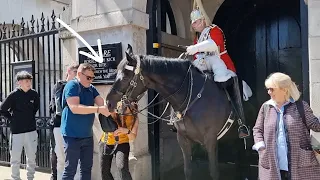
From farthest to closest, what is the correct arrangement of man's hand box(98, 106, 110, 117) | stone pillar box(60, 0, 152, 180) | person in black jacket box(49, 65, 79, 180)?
stone pillar box(60, 0, 152, 180) → person in black jacket box(49, 65, 79, 180) → man's hand box(98, 106, 110, 117)

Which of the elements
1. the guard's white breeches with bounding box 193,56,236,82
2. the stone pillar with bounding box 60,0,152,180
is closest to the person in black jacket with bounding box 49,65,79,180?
the stone pillar with bounding box 60,0,152,180

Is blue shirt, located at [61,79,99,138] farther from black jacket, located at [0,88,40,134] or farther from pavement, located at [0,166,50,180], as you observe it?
pavement, located at [0,166,50,180]

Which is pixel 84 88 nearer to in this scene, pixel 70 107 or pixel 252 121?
pixel 70 107

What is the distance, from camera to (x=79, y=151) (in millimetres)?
4148

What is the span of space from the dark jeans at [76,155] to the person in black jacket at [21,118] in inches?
73.1

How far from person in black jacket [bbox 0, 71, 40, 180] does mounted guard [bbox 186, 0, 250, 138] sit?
2.91m

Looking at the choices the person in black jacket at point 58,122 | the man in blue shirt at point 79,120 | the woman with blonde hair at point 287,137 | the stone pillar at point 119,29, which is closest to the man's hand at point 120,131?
the man in blue shirt at point 79,120

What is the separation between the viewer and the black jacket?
221 inches

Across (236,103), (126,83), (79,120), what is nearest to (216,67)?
(236,103)

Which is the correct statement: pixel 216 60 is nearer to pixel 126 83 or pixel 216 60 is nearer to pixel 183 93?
pixel 183 93

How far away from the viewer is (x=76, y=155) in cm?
409

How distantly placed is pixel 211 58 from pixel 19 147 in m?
3.49

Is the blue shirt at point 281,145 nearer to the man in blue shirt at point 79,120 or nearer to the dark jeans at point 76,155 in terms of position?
the man in blue shirt at point 79,120

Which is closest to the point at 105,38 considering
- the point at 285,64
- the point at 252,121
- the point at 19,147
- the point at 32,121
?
the point at 32,121
